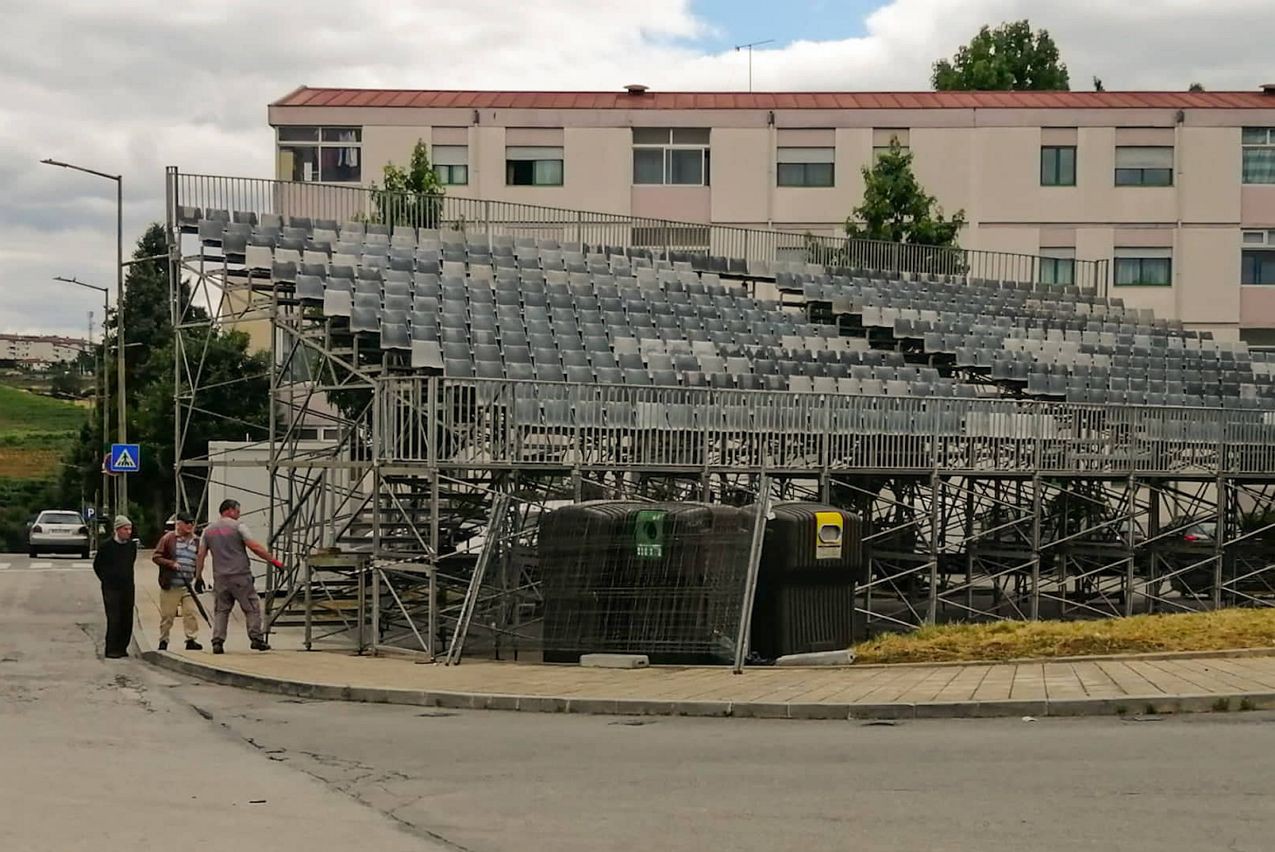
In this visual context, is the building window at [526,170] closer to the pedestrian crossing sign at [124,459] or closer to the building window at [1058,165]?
the pedestrian crossing sign at [124,459]

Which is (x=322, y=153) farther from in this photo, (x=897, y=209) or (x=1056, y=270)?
(x=1056, y=270)

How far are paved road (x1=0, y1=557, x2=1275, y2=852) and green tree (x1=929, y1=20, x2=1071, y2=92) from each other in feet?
201

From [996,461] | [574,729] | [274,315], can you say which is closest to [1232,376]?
[996,461]

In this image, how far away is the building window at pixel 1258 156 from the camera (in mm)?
50312

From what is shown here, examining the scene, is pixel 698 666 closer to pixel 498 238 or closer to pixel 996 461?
pixel 996 461

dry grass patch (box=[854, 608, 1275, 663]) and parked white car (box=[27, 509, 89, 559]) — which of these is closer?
dry grass patch (box=[854, 608, 1275, 663])

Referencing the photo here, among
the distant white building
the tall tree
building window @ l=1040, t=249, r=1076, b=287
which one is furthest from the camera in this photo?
the distant white building

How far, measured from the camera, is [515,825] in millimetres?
8930

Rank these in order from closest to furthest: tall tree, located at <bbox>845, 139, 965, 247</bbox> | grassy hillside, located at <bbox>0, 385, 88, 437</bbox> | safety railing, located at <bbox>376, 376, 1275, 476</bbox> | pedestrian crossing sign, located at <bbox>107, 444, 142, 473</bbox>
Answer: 1. safety railing, located at <bbox>376, 376, 1275, 476</bbox>
2. pedestrian crossing sign, located at <bbox>107, 444, 142, 473</bbox>
3. tall tree, located at <bbox>845, 139, 965, 247</bbox>
4. grassy hillside, located at <bbox>0, 385, 88, 437</bbox>

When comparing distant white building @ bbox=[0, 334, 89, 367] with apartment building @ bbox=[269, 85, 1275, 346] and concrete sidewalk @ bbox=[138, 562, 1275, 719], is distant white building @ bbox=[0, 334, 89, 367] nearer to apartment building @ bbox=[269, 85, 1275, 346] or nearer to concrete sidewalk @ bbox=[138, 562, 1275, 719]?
apartment building @ bbox=[269, 85, 1275, 346]

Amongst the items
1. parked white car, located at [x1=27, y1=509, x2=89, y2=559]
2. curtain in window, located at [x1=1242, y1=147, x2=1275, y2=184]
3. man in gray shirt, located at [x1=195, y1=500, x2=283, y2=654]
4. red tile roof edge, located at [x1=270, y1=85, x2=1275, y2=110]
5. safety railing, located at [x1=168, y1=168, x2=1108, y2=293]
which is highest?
red tile roof edge, located at [x1=270, y1=85, x2=1275, y2=110]

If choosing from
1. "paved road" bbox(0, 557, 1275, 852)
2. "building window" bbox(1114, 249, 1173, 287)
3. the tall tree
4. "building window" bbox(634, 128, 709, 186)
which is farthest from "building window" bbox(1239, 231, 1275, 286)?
"paved road" bbox(0, 557, 1275, 852)

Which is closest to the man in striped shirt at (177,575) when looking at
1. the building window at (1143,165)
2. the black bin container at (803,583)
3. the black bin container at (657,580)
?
the black bin container at (657,580)

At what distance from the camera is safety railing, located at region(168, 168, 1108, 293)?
27.9 m
